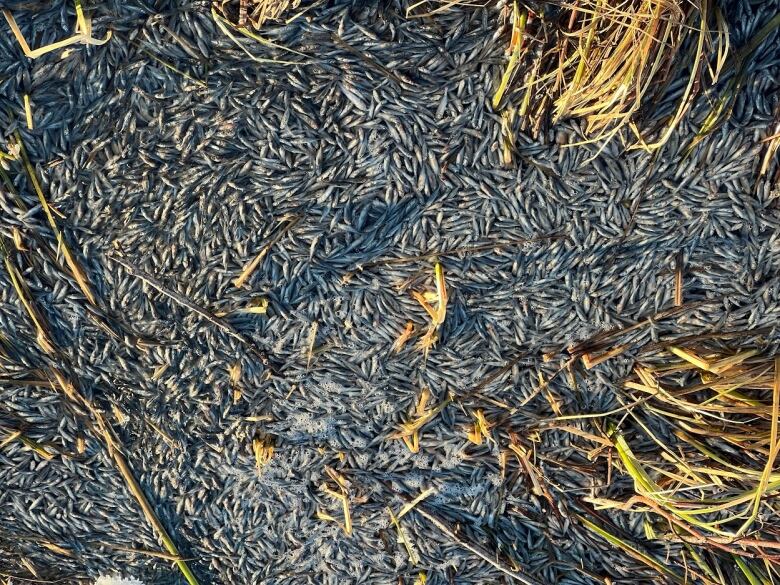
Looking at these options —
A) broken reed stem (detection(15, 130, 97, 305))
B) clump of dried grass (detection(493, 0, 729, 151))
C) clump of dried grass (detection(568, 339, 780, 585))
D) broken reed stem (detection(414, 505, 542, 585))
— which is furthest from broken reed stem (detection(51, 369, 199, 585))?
clump of dried grass (detection(493, 0, 729, 151))

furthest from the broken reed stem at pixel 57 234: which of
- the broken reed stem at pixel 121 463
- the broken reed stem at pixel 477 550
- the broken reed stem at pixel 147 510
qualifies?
the broken reed stem at pixel 477 550

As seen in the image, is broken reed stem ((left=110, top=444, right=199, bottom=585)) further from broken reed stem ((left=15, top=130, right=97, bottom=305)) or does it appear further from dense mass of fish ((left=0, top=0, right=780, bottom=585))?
broken reed stem ((left=15, top=130, right=97, bottom=305))

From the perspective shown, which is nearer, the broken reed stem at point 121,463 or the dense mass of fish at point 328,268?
the dense mass of fish at point 328,268

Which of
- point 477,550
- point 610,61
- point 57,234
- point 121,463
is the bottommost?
point 477,550

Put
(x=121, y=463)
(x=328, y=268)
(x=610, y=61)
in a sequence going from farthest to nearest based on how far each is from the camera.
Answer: (x=121, y=463) → (x=328, y=268) → (x=610, y=61)

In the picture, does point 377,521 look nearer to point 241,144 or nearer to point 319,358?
point 319,358

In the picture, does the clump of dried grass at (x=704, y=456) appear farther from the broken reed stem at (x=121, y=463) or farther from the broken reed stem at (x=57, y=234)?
the broken reed stem at (x=57, y=234)

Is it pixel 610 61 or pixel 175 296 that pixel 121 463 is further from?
pixel 610 61

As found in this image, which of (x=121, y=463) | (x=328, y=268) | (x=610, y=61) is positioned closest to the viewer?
(x=610, y=61)

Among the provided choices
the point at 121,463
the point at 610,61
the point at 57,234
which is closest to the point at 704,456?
the point at 610,61
